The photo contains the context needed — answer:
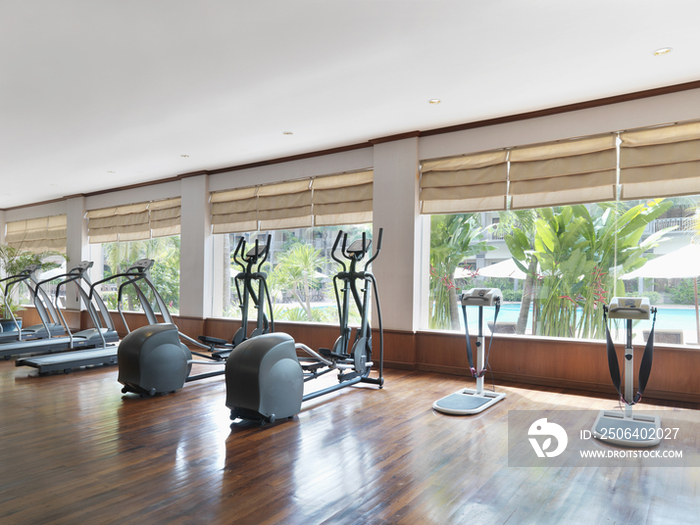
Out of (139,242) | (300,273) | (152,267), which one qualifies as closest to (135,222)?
(139,242)

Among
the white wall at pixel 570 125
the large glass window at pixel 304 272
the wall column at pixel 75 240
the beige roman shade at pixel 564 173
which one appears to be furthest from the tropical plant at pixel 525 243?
the wall column at pixel 75 240

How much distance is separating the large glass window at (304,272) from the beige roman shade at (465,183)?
3.54 ft

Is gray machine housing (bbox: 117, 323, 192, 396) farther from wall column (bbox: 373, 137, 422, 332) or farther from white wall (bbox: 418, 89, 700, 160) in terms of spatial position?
white wall (bbox: 418, 89, 700, 160)

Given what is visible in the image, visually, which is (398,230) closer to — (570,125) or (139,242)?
(570,125)

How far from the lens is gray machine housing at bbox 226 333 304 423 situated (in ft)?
12.1

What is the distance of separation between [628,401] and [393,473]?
2.02 meters

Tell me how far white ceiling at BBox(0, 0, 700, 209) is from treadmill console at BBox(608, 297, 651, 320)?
1.92 meters

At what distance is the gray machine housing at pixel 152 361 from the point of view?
4.63 m

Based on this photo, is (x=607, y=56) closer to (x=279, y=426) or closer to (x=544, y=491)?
(x=544, y=491)

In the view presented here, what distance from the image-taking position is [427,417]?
4.06m

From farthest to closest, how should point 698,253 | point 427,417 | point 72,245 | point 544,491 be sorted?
1. point 72,245
2. point 698,253
3. point 427,417
4. point 544,491

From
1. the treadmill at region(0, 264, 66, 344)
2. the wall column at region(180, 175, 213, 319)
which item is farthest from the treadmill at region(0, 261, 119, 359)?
the wall column at region(180, 175, 213, 319)

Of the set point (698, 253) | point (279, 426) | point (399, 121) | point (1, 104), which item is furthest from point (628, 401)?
point (1, 104)

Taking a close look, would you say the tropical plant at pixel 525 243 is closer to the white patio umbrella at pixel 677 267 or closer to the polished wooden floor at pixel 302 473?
the white patio umbrella at pixel 677 267
